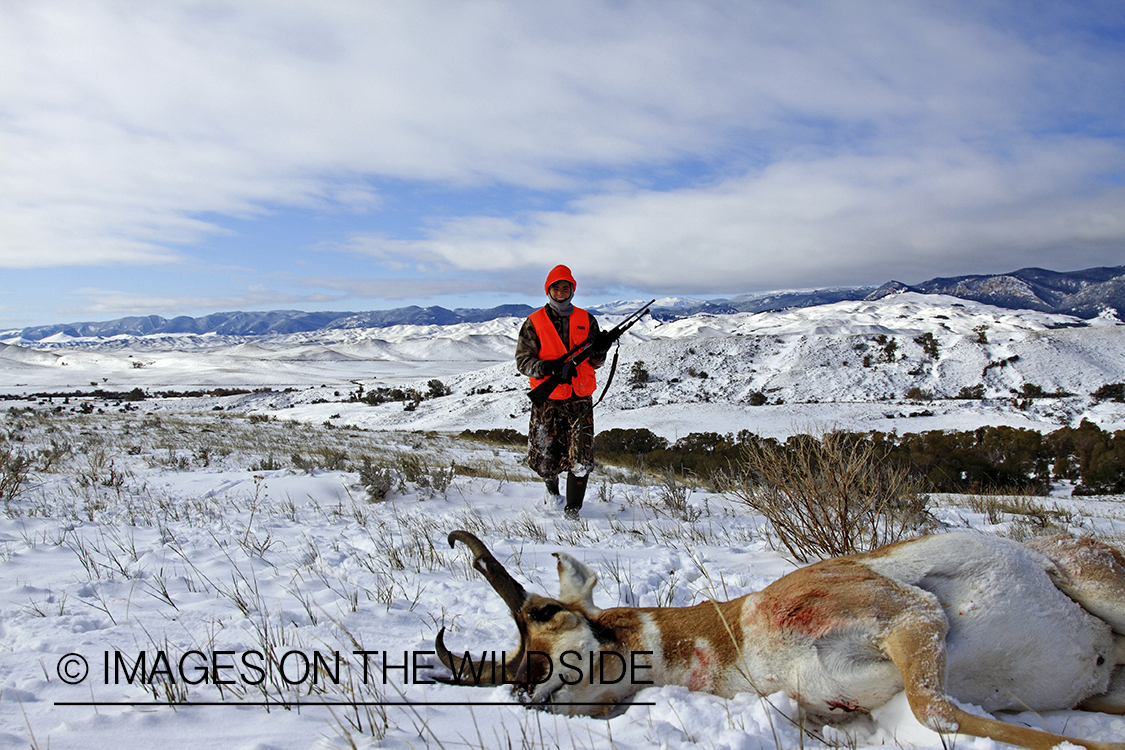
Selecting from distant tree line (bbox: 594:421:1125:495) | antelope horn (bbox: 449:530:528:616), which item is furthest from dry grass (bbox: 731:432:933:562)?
distant tree line (bbox: 594:421:1125:495)

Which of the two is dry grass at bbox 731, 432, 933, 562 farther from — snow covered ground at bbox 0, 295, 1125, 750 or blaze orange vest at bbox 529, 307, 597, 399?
blaze orange vest at bbox 529, 307, 597, 399

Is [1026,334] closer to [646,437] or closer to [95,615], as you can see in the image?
[646,437]

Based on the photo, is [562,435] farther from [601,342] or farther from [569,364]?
[601,342]

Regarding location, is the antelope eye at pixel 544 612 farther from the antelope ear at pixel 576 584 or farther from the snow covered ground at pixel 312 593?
the snow covered ground at pixel 312 593

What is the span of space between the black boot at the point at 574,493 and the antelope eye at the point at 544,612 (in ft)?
12.2

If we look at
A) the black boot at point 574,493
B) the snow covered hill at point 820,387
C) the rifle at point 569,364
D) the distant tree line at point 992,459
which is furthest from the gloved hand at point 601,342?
the snow covered hill at point 820,387

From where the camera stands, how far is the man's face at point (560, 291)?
18.2 feet

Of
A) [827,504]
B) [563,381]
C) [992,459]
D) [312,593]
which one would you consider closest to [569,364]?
[563,381]

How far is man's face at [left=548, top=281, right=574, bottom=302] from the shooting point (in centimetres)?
554

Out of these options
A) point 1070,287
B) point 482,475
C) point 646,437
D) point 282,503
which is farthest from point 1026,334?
point 1070,287

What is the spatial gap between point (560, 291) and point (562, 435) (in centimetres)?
142

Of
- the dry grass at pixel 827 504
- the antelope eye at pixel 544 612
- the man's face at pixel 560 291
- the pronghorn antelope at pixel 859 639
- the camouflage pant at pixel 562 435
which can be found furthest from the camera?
the camouflage pant at pixel 562 435

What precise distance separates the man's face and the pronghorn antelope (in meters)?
3.87

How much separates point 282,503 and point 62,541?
182 centimetres
